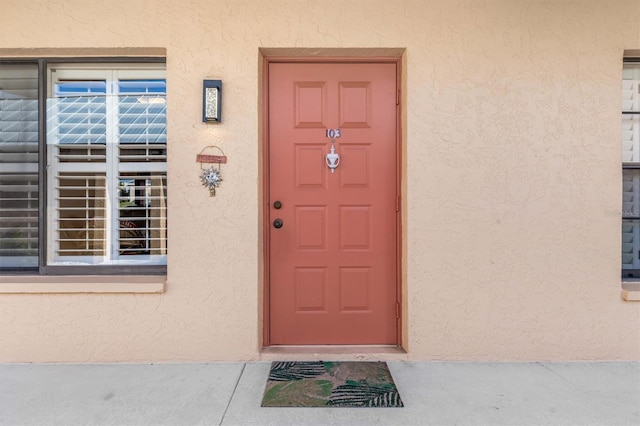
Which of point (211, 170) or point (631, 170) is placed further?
point (631, 170)

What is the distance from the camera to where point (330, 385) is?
2648 mm

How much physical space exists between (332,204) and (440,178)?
93 centimetres

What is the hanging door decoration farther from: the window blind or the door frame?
the window blind

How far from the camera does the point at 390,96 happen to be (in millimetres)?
3154

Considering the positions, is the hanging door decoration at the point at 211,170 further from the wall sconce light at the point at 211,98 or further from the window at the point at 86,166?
the window at the point at 86,166

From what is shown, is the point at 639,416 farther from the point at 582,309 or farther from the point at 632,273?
the point at 632,273

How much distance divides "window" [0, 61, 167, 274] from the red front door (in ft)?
3.54

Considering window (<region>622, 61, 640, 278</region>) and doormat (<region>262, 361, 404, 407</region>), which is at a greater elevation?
window (<region>622, 61, 640, 278</region>)

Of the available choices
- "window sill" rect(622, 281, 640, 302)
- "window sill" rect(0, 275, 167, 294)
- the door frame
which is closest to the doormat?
the door frame

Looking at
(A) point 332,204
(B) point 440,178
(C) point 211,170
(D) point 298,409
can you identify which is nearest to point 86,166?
(C) point 211,170

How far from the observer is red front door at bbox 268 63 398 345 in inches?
124

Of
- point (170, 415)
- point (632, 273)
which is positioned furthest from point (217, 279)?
point (632, 273)

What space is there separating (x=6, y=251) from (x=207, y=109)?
2205mm

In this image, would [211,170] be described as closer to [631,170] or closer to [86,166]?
[86,166]
